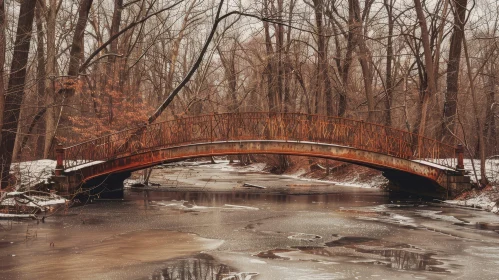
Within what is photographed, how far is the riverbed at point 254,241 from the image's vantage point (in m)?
9.84

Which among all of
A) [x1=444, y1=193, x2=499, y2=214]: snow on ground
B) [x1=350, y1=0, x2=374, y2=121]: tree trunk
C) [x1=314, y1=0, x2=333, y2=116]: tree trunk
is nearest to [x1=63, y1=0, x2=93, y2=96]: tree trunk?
[x1=350, y1=0, x2=374, y2=121]: tree trunk

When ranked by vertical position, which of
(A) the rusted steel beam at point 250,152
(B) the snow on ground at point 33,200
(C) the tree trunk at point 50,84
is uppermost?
(C) the tree trunk at point 50,84

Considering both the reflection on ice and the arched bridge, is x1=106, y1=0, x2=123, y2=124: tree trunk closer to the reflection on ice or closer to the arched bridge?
the arched bridge

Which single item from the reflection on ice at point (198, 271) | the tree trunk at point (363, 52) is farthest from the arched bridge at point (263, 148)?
the reflection on ice at point (198, 271)

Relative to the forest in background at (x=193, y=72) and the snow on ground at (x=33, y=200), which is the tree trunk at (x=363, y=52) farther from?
the snow on ground at (x=33, y=200)

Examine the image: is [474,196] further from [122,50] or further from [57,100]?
[122,50]

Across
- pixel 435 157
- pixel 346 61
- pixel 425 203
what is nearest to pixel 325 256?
pixel 425 203

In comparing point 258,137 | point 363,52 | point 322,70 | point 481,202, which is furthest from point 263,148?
point 322,70

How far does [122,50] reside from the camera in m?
29.9

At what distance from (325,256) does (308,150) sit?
35.4 feet

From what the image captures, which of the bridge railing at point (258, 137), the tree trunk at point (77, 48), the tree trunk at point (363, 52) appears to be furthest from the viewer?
the tree trunk at point (363, 52)

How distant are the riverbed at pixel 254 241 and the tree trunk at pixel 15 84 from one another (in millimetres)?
2481

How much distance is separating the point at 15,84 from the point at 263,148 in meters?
9.12

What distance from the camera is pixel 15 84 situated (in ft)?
58.9
